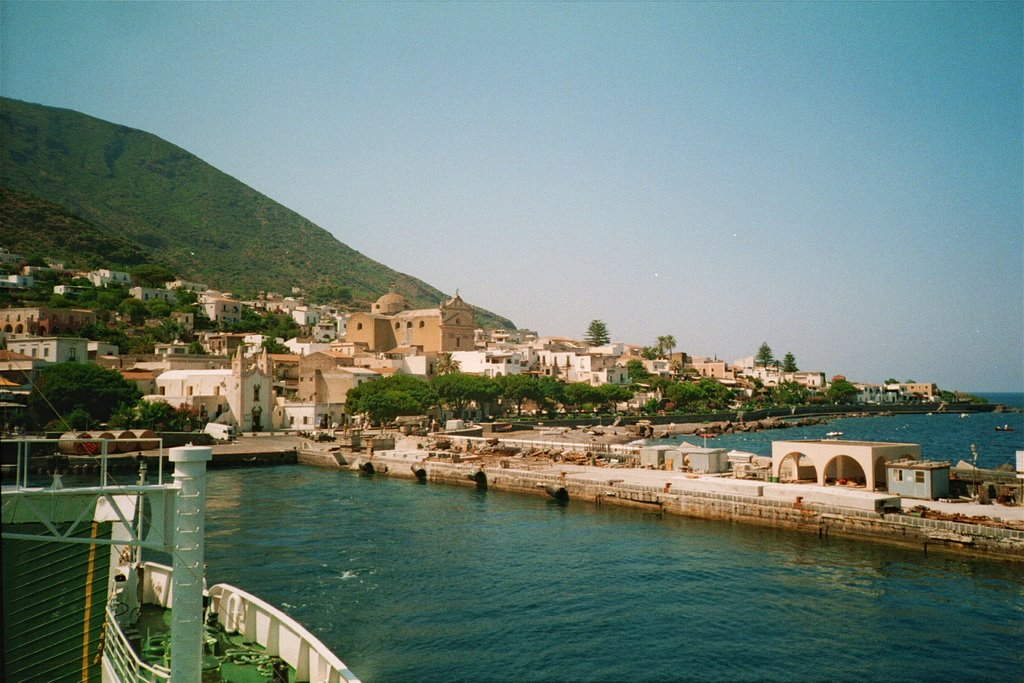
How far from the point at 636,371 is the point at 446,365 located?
33.9 meters

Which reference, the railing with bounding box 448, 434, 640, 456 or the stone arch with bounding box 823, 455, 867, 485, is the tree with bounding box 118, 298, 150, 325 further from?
the stone arch with bounding box 823, 455, 867, 485

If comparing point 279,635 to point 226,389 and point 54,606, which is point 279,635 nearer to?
point 54,606

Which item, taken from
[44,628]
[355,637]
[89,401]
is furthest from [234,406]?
[44,628]

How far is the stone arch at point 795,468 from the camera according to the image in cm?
3002

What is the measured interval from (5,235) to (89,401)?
5340 centimetres

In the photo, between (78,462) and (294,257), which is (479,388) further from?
(294,257)

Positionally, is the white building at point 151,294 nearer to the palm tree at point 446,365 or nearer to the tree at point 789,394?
the palm tree at point 446,365

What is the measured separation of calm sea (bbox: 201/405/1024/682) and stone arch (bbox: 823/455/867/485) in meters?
5.46

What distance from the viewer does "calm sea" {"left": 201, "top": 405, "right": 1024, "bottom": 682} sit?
14.0m

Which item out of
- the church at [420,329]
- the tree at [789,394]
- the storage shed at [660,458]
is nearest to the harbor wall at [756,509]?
the storage shed at [660,458]

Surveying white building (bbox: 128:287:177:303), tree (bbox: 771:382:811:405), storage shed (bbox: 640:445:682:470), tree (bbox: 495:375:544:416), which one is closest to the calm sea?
storage shed (bbox: 640:445:682:470)

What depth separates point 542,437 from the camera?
182ft

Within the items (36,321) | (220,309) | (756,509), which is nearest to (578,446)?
(756,509)

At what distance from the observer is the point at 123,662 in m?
9.45
